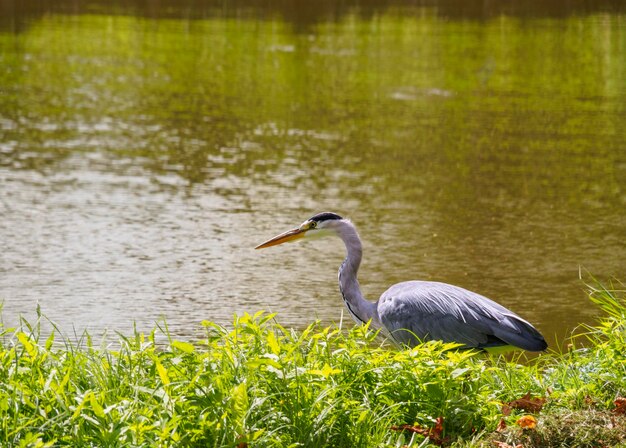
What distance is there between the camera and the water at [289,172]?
8344 mm

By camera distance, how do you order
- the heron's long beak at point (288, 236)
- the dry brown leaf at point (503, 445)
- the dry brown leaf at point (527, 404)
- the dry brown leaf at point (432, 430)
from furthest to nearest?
the heron's long beak at point (288, 236)
the dry brown leaf at point (527, 404)
the dry brown leaf at point (432, 430)
the dry brown leaf at point (503, 445)

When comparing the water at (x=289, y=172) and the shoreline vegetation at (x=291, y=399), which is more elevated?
the shoreline vegetation at (x=291, y=399)

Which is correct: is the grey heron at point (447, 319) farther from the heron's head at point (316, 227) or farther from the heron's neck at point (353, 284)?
the heron's head at point (316, 227)

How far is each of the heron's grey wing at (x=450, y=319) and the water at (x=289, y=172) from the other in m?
1.34

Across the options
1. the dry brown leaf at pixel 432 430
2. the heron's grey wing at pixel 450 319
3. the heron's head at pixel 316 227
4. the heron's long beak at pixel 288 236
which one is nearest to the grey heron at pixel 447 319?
the heron's grey wing at pixel 450 319

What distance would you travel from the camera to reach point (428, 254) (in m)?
9.18

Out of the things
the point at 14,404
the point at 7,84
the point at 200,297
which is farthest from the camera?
the point at 7,84

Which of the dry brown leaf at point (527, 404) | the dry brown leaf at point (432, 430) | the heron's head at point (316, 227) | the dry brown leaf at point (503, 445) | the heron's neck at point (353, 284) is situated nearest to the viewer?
the dry brown leaf at point (503, 445)

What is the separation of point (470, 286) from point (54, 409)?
4463mm

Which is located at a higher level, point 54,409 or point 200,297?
point 54,409

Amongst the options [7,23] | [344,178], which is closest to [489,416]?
[344,178]

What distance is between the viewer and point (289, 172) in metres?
11.9

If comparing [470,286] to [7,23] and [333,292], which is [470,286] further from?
[7,23]

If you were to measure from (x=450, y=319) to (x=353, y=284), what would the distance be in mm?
752
